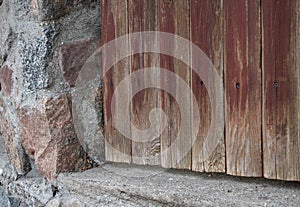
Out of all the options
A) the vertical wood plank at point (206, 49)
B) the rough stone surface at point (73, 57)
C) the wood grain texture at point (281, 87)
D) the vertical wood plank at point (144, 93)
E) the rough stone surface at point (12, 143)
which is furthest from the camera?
the rough stone surface at point (12, 143)

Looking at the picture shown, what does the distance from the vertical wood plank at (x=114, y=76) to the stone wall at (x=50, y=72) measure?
0.04 meters

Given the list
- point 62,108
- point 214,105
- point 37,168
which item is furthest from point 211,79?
point 37,168

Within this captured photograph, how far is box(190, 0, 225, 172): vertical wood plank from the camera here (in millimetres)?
1323

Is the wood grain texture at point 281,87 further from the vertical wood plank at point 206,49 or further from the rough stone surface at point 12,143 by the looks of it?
the rough stone surface at point 12,143

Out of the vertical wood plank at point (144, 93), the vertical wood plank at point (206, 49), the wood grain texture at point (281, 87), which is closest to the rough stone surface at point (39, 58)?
the vertical wood plank at point (144, 93)

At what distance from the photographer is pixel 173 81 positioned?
1428 millimetres

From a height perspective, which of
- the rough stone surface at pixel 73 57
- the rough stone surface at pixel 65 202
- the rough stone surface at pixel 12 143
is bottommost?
the rough stone surface at pixel 65 202

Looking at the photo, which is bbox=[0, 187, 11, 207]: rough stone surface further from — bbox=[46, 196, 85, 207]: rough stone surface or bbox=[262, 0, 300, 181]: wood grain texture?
bbox=[262, 0, 300, 181]: wood grain texture

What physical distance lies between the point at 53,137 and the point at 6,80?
1.00ft

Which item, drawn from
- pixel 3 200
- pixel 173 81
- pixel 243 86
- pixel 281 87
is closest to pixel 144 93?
pixel 173 81

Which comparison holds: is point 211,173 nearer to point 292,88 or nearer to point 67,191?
point 292,88

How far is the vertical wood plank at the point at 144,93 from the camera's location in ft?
4.80

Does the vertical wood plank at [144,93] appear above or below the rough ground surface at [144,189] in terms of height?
above

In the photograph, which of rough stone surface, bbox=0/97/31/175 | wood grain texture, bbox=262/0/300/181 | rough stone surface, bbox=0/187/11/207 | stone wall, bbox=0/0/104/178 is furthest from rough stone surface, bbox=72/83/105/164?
wood grain texture, bbox=262/0/300/181
